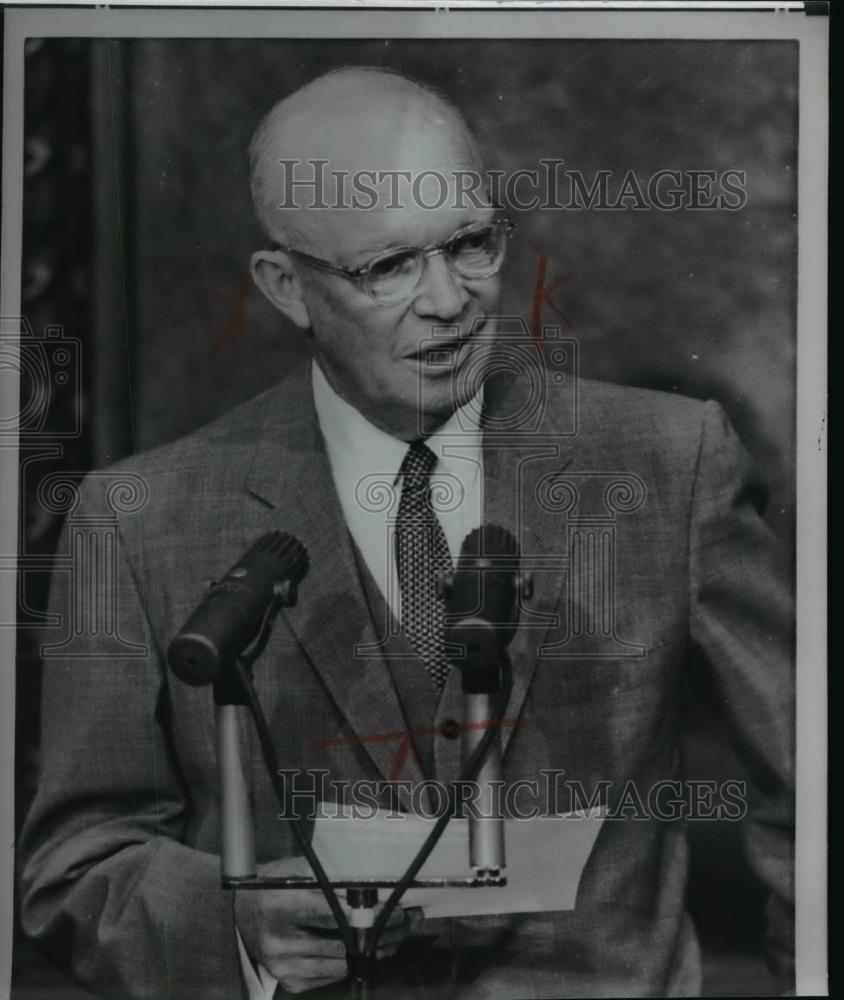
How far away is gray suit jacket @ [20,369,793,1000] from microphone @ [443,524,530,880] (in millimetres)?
47

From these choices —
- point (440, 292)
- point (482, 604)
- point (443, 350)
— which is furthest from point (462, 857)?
point (440, 292)

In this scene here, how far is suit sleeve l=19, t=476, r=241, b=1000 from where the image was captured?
300cm

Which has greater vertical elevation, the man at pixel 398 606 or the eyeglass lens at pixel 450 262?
the eyeglass lens at pixel 450 262

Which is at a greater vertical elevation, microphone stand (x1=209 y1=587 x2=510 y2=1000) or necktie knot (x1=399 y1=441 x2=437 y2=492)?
necktie knot (x1=399 y1=441 x2=437 y2=492)

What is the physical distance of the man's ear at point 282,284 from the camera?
3.00 meters

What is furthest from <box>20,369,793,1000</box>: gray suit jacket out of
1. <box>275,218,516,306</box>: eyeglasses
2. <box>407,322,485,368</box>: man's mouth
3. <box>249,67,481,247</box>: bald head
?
<box>249,67,481,247</box>: bald head

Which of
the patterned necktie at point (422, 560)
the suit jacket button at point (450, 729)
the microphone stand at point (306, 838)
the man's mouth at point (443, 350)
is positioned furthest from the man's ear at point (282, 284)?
the suit jacket button at point (450, 729)

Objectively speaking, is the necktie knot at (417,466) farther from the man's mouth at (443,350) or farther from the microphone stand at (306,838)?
the microphone stand at (306,838)

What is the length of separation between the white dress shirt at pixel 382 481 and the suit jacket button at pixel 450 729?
0.25 metres

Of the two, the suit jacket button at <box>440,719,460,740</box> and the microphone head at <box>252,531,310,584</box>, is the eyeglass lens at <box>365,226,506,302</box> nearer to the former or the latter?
the microphone head at <box>252,531,310,584</box>

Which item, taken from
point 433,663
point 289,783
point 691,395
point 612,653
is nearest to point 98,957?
point 289,783

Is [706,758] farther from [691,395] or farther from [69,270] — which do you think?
[69,270]

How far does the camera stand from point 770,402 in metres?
3.06

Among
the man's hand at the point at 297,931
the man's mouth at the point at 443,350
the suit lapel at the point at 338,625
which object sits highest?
the man's mouth at the point at 443,350
